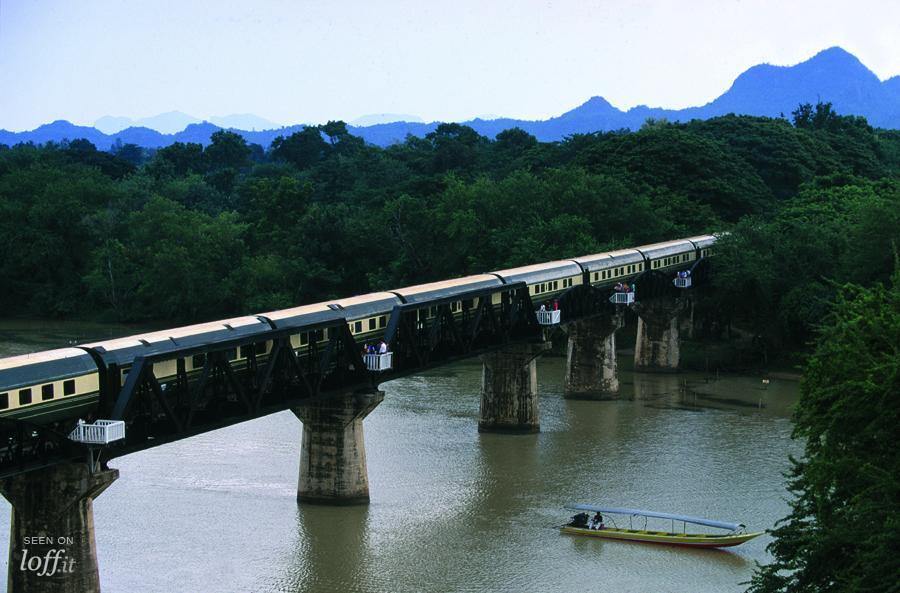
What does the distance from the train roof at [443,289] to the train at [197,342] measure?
0.04m

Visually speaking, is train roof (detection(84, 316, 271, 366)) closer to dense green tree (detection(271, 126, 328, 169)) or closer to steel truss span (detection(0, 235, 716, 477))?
steel truss span (detection(0, 235, 716, 477))

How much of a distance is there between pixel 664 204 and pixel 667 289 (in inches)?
982

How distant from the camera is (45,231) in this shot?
114375 millimetres

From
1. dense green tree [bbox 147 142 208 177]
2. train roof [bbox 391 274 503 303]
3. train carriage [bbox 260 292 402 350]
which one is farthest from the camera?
dense green tree [bbox 147 142 208 177]

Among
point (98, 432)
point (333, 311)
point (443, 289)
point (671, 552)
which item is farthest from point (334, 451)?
point (98, 432)

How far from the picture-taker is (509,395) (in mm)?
61188

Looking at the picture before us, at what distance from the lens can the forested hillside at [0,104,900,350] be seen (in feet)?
265

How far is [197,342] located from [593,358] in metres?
35.8

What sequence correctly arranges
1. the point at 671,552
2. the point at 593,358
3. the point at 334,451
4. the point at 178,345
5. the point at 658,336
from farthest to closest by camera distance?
the point at 658,336 < the point at 593,358 < the point at 334,451 < the point at 671,552 < the point at 178,345

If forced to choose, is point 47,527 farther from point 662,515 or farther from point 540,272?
point 540,272

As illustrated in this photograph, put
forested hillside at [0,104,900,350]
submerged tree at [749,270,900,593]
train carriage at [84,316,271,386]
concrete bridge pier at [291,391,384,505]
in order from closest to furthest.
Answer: submerged tree at [749,270,900,593], train carriage at [84,316,271,386], concrete bridge pier at [291,391,384,505], forested hillside at [0,104,900,350]

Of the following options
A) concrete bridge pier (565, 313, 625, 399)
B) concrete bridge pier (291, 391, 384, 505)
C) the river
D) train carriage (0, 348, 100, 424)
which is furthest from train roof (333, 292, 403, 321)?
concrete bridge pier (565, 313, 625, 399)

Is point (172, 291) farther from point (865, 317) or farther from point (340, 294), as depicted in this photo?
point (865, 317)

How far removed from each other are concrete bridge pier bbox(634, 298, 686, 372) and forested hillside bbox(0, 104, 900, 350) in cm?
379
